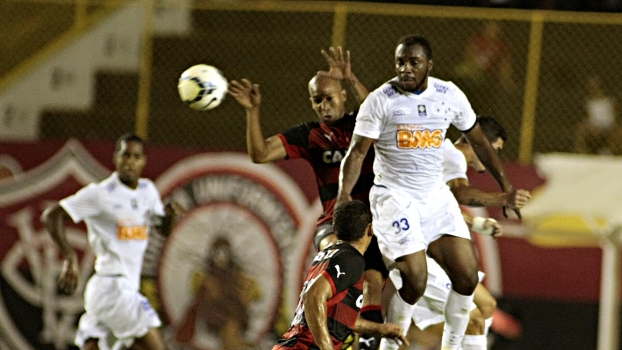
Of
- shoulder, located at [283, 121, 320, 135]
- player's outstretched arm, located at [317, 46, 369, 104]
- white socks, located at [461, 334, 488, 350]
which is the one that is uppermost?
player's outstretched arm, located at [317, 46, 369, 104]

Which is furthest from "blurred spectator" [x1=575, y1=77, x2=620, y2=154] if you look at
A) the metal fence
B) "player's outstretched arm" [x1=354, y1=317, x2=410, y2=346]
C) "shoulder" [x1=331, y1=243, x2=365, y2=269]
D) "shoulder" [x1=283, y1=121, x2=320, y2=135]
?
"shoulder" [x1=331, y1=243, x2=365, y2=269]

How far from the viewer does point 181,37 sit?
49.6 ft

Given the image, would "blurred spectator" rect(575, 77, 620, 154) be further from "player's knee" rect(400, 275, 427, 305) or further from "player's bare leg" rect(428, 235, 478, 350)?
"player's knee" rect(400, 275, 427, 305)

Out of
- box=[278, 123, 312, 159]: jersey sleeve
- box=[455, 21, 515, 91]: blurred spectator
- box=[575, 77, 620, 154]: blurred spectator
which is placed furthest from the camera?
box=[455, 21, 515, 91]: blurred spectator

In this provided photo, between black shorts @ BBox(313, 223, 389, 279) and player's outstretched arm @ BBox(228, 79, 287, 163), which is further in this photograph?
black shorts @ BBox(313, 223, 389, 279)

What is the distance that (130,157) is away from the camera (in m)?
9.66

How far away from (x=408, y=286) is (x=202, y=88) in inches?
85.3

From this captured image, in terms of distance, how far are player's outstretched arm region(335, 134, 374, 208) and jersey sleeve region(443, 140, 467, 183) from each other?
1.09m

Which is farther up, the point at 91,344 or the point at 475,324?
the point at 475,324

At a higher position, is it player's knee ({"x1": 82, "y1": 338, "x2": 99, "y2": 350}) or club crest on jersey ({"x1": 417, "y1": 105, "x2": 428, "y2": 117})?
club crest on jersey ({"x1": 417, "y1": 105, "x2": 428, "y2": 117})

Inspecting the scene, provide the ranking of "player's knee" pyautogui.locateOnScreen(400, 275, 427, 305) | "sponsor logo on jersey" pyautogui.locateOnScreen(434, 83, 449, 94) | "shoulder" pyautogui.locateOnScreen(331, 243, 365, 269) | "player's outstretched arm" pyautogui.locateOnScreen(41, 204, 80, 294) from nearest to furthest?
"shoulder" pyautogui.locateOnScreen(331, 243, 365, 269), "player's knee" pyautogui.locateOnScreen(400, 275, 427, 305), "sponsor logo on jersey" pyautogui.locateOnScreen(434, 83, 449, 94), "player's outstretched arm" pyautogui.locateOnScreen(41, 204, 80, 294)

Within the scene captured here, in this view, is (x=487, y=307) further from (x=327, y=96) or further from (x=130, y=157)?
(x=130, y=157)

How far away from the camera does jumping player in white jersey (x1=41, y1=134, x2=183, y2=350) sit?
379 inches

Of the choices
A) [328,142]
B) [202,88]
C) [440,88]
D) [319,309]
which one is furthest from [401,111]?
[319,309]
